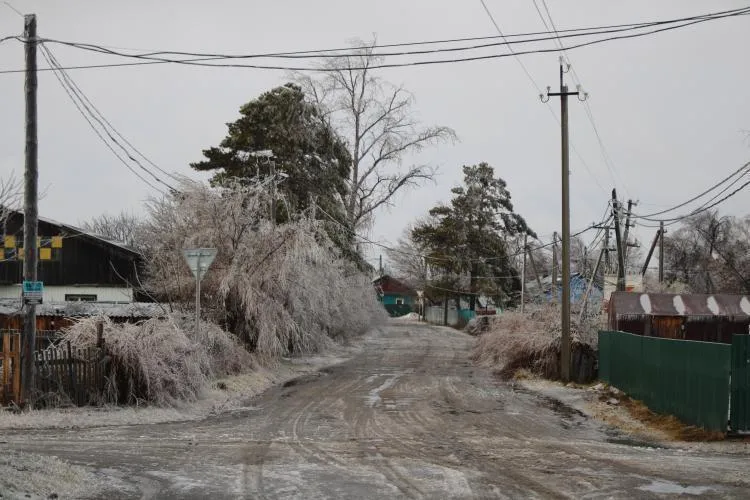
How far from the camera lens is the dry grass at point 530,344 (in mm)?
22969

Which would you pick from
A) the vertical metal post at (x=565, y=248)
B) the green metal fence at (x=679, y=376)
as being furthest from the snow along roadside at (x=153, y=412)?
the green metal fence at (x=679, y=376)

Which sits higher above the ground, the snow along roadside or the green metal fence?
the green metal fence

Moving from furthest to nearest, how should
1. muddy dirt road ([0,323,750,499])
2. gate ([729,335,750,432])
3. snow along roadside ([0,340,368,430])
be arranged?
1. snow along roadside ([0,340,368,430])
2. gate ([729,335,750,432])
3. muddy dirt road ([0,323,750,499])

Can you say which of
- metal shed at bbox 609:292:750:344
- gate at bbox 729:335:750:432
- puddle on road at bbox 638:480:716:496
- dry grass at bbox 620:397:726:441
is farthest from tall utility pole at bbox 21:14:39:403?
metal shed at bbox 609:292:750:344

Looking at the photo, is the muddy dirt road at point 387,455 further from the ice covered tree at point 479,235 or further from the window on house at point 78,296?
the ice covered tree at point 479,235

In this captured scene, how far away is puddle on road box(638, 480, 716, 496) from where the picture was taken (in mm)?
8367

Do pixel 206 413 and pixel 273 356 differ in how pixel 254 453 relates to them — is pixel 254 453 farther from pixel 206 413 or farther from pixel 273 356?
pixel 273 356

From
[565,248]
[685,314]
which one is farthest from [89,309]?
[685,314]

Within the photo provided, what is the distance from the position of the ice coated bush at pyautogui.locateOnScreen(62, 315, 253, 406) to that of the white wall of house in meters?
16.8

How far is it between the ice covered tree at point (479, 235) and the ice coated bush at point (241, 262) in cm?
4290

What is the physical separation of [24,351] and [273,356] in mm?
11022

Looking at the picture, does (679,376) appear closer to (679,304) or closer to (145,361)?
(145,361)

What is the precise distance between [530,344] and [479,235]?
44688 millimetres

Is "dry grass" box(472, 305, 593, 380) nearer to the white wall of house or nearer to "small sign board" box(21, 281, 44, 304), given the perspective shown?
→ "small sign board" box(21, 281, 44, 304)
